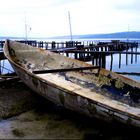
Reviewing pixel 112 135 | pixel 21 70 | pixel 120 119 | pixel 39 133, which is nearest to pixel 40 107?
pixel 21 70

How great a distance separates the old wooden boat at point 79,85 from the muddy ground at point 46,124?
0.31 metres

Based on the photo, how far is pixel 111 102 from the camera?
16.9ft

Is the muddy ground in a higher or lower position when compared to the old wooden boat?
lower

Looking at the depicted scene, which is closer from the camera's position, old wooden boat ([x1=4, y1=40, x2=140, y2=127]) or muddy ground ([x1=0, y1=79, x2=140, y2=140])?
old wooden boat ([x1=4, y1=40, x2=140, y2=127])

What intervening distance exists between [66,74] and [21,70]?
119 cm

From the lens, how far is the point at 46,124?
17.2 ft

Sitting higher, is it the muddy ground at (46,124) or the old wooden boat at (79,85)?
the old wooden boat at (79,85)

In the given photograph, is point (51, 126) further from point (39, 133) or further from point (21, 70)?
point (21, 70)

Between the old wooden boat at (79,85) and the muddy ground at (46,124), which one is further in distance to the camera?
the muddy ground at (46,124)

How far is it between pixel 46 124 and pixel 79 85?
1.46 metres

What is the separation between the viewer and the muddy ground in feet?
15.4

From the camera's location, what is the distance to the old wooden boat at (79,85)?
4.57 m

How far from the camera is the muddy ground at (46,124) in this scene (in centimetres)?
470

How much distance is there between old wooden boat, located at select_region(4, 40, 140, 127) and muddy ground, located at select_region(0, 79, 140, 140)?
307mm
